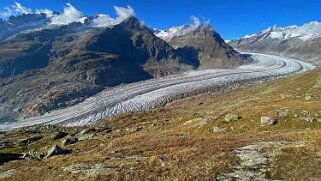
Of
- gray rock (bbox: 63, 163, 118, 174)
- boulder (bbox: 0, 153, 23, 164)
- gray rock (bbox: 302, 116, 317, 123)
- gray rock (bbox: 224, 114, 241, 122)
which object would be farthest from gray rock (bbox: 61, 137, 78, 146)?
gray rock (bbox: 302, 116, 317, 123)

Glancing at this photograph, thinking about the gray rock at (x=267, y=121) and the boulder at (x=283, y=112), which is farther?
the boulder at (x=283, y=112)

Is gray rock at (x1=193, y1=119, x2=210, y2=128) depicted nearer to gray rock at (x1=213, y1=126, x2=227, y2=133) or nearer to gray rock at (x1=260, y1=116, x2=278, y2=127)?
gray rock at (x1=213, y1=126, x2=227, y2=133)

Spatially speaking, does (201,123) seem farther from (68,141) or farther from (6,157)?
(6,157)

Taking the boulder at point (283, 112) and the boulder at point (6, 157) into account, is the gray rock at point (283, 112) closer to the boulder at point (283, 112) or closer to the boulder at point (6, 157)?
the boulder at point (283, 112)

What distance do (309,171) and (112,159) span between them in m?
18.6

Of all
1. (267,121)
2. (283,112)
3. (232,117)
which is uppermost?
(283,112)

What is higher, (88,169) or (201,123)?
(88,169)

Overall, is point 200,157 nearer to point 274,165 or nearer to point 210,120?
point 274,165

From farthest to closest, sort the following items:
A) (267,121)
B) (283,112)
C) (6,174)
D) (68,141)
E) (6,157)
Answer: (68,141)
(283,112)
(6,157)
(267,121)
(6,174)

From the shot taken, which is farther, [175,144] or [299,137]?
[175,144]

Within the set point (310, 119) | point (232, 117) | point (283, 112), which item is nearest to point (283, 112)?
point (283, 112)

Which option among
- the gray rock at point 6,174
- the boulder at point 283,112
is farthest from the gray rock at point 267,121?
the gray rock at point 6,174

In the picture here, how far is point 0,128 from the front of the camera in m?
176

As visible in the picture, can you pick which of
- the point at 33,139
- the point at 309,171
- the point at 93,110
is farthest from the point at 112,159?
the point at 93,110
